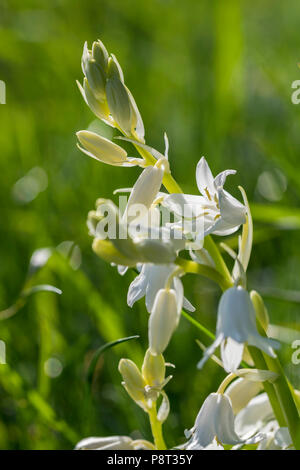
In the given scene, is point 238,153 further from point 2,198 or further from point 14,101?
point 14,101

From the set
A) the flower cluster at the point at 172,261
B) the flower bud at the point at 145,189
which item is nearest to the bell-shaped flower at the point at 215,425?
the flower cluster at the point at 172,261

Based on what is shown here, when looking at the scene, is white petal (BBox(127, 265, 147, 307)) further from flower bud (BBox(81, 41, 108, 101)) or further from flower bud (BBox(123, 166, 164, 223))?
flower bud (BBox(81, 41, 108, 101))

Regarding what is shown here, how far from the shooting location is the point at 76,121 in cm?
246

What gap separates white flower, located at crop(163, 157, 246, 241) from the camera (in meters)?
0.68

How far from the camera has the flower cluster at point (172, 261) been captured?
611 mm

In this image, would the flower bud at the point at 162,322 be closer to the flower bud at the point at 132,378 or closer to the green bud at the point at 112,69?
the flower bud at the point at 132,378

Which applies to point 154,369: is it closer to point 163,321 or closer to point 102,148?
point 163,321

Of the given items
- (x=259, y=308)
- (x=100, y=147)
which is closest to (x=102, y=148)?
(x=100, y=147)

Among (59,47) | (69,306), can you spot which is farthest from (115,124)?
(59,47)

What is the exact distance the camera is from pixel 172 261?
612 millimetres

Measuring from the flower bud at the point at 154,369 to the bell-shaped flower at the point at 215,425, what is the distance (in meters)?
0.07

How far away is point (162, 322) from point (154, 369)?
4.7 inches
